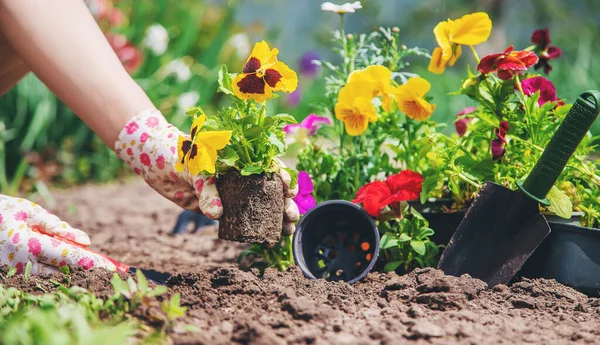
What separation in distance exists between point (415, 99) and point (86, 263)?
94 centimetres

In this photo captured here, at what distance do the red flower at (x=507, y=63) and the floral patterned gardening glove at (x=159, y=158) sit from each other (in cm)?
58

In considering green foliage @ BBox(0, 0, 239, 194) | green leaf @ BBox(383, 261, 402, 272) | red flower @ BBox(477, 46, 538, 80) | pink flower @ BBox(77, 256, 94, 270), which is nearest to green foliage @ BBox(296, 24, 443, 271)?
green leaf @ BBox(383, 261, 402, 272)

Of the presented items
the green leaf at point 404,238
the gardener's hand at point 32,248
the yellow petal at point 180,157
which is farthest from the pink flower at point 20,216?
the green leaf at point 404,238

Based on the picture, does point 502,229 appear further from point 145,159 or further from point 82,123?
point 82,123

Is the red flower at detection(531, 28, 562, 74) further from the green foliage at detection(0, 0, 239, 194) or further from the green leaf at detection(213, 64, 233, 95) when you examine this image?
the green foliage at detection(0, 0, 239, 194)

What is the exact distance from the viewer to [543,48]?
1.81 metres

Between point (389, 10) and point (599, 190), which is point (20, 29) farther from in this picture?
point (389, 10)

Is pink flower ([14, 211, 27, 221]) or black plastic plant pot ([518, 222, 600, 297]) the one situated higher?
pink flower ([14, 211, 27, 221])

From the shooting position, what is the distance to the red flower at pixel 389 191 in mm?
1645

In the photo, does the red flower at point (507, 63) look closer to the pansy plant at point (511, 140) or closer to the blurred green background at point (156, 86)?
the pansy plant at point (511, 140)

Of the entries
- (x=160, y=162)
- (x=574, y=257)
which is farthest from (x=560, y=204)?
(x=160, y=162)

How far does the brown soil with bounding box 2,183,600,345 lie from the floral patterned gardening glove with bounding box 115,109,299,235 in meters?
0.24

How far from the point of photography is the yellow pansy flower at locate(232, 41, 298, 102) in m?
1.46

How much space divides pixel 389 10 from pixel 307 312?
366 inches
